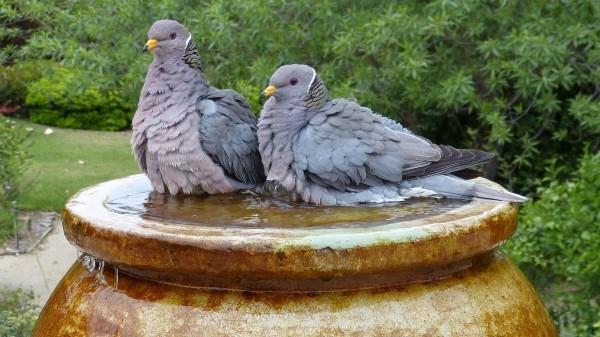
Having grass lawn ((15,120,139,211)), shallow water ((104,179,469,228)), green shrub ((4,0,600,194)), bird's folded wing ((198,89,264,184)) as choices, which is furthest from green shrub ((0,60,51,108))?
shallow water ((104,179,469,228))

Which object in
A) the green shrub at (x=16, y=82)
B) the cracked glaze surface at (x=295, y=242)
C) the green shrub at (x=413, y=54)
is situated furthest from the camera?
the green shrub at (x=16, y=82)

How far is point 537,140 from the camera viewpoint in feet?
21.6

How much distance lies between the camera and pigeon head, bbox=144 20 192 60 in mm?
3107

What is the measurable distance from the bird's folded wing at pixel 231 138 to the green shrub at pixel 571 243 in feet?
7.19

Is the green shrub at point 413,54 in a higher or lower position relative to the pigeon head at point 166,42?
lower

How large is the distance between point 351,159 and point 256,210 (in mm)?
314

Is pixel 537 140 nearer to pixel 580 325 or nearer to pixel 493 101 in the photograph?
pixel 493 101

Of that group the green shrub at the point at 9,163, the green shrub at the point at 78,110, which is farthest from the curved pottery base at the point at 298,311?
the green shrub at the point at 78,110

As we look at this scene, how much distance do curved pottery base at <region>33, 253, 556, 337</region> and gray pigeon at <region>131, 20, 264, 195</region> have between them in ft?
1.93

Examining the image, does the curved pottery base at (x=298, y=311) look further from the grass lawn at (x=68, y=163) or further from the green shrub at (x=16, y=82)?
the green shrub at (x=16, y=82)

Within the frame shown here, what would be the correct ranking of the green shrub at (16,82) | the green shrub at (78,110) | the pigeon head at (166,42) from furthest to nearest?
1. the green shrub at (16,82)
2. the green shrub at (78,110)
3. the pigeon head at (166,42)

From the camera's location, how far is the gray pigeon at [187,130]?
295cm

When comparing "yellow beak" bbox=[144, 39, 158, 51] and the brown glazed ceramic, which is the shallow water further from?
"yellow beak" bbox=[144, 39, 158, 51]

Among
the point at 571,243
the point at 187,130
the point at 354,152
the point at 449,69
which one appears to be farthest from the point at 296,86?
the point at 449,69
